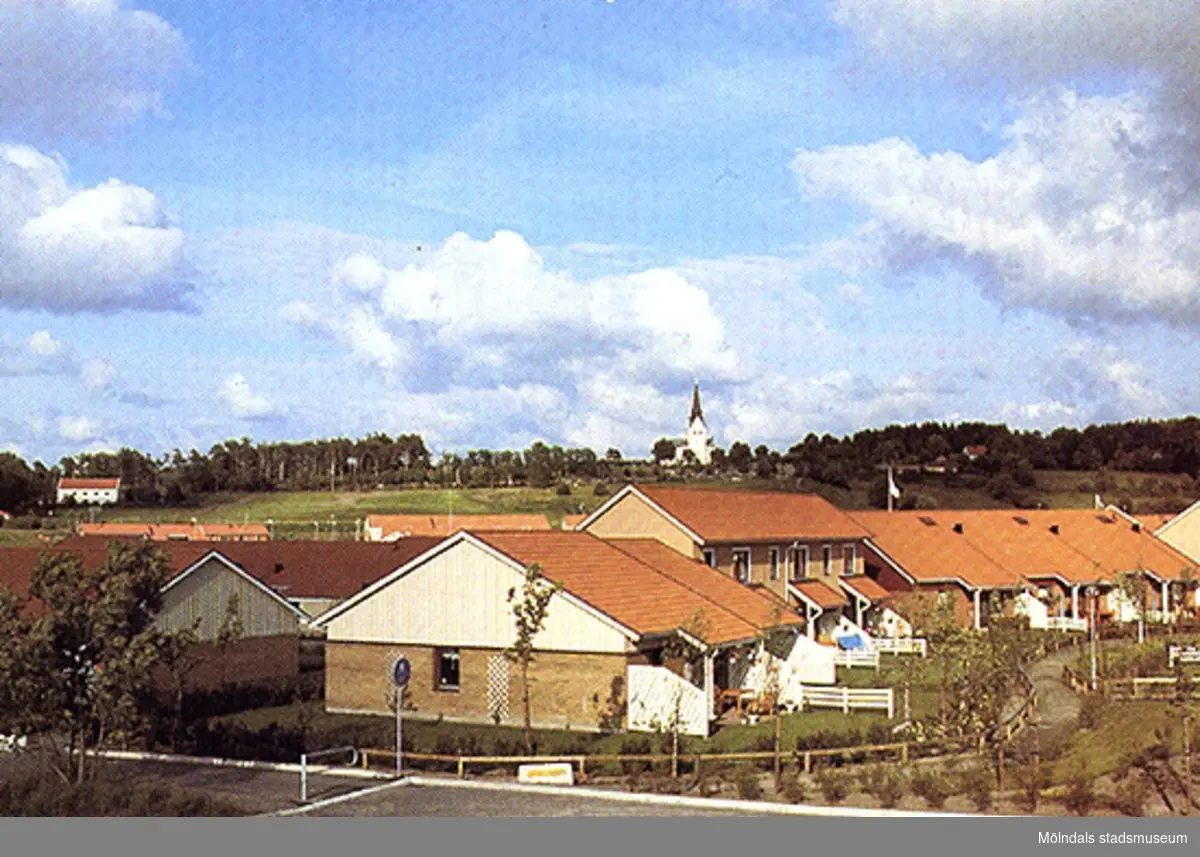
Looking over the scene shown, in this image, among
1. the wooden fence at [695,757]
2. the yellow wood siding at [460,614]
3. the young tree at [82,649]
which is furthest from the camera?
the yellow wood siding at [460,614]

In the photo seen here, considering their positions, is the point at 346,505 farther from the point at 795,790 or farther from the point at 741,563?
the point at 795,790

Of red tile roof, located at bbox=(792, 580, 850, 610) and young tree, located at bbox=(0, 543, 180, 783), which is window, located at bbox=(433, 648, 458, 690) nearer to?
young tree, located at bbox=(0, 543, 180, 783)

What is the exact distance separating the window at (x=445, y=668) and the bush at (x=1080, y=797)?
47.7ft

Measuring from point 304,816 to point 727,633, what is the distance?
1405 centimetres

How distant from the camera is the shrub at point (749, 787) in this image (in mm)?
21517

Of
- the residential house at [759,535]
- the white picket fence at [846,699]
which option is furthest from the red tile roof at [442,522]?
the white picket fence at [846,699]

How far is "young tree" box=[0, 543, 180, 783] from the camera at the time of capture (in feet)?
66.1

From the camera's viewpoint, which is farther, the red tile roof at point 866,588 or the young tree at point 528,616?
the red tile roof at point 866,588

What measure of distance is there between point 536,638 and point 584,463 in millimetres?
66268

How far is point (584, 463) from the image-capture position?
9625 centimetres

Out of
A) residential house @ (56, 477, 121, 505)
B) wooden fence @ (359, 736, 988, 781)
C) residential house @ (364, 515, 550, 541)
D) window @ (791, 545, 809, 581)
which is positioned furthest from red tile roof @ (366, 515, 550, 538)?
wooden fence @ (359, 736, 988, 781)

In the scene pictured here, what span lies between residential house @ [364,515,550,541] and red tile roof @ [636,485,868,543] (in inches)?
1379

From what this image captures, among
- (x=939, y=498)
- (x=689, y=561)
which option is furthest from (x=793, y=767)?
(x=939, y=498)

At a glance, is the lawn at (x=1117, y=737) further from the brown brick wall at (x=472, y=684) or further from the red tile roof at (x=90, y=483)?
the red tile roof at (x=90, y=483)
